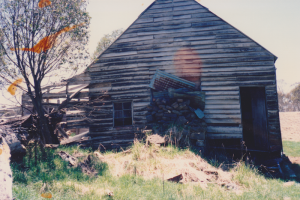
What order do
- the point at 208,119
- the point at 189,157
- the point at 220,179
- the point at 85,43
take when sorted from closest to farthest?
the point at 220,179 < the point at 189,157 < the point at 85,43 < the point at 208,119

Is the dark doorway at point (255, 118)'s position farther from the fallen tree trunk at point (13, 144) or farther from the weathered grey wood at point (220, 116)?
the fallen tree trunk at point (13, 144)

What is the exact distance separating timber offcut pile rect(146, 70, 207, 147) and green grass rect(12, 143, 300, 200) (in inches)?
88.7

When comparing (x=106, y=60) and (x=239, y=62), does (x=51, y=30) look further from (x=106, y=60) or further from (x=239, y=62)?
(x=239, y=62)

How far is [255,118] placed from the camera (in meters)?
9.23

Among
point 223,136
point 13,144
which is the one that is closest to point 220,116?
point 223,136

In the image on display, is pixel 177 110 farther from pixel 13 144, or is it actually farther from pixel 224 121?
pixel 13 144

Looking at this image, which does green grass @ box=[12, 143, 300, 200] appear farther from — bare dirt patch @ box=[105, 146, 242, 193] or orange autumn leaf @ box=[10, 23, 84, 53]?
orange autumn leaf @ box=[10, 23, 84, 53]

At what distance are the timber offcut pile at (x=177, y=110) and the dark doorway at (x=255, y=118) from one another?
297 cm

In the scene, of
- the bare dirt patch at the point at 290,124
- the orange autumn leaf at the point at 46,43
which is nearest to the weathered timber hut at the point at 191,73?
the orange autumn leaf at the point at 46,43

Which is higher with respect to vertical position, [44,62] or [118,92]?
[44,62]

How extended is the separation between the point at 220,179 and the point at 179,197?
173cm

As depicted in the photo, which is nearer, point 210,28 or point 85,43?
point 85,43

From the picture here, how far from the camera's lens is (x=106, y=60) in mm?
9719

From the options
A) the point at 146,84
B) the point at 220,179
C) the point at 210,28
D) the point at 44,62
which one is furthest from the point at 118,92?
the point at 220,179
